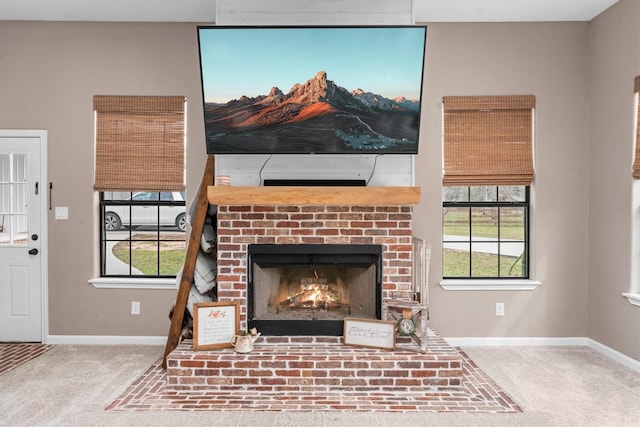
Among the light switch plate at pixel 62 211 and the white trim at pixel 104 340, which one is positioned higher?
the light switch plate at pixel 62 211

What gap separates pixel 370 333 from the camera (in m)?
3.13

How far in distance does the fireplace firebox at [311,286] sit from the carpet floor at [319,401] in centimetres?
55

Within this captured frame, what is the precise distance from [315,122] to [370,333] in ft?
5.02

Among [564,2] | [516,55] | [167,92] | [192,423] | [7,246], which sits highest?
[564,2]

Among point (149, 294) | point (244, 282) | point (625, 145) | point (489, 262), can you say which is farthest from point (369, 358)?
point (625, 145)

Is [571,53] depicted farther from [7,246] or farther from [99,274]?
[7,246]

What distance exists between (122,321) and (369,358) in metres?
2.37

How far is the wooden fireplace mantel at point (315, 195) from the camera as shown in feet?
10.2

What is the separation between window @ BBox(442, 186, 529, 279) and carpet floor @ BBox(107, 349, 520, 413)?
54.2 inches

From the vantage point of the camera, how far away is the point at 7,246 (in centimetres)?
402

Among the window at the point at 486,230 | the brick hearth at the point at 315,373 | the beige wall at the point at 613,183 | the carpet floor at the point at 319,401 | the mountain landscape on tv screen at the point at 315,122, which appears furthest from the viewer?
Result: the window at the point at 486,230

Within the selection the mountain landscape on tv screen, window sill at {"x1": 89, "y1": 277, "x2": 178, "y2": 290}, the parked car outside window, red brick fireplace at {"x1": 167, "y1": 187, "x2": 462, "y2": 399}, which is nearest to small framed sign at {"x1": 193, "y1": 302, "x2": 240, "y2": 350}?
red brick fireplace at {"x1": 167, "y1": 187, "x2": 462, "y2": 399}

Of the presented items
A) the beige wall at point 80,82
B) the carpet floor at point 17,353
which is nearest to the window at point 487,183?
the beige wall at point 80,82

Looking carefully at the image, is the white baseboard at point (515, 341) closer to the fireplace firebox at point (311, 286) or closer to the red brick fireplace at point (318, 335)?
the red brick fireplace at point (318, 335)
